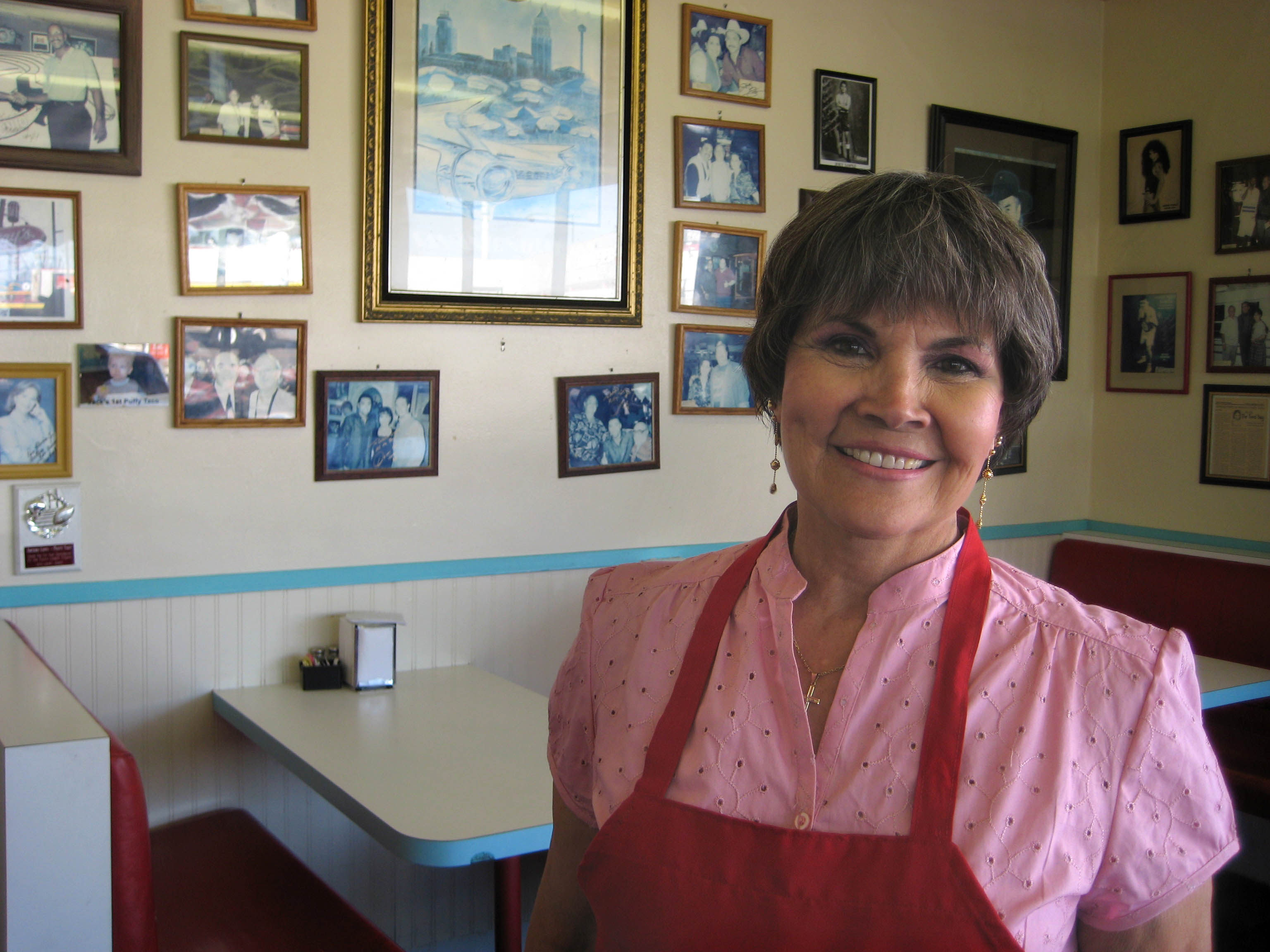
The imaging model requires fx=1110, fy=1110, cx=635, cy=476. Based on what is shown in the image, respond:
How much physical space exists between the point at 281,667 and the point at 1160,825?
228cm

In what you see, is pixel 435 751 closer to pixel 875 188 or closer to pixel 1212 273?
pixel 875 188

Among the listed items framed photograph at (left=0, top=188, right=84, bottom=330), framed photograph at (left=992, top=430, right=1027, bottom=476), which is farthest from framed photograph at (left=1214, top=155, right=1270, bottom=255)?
framed photograph at (left=0, top=188, right=84, bottom=330)

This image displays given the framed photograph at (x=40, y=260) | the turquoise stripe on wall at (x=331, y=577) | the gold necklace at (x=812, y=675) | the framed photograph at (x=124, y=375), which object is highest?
the framed photograph at (x=40, y=260)

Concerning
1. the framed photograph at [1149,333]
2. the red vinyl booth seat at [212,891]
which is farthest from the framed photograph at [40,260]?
the framed photograph at [1149,333]

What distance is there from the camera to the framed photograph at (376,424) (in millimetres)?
2809

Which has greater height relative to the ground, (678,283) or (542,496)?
(678,283)

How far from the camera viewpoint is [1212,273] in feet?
12.6

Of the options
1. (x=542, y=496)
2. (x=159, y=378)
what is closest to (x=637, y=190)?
(x=542, y=496)

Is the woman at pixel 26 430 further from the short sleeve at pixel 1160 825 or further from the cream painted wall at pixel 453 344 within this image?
the short sleeve at pixel 1160 825

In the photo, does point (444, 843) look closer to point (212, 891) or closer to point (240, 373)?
point (212, 891)

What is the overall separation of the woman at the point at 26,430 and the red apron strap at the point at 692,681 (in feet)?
6.12

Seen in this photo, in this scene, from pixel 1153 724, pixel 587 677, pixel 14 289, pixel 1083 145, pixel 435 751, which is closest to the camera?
pixel 1153 724

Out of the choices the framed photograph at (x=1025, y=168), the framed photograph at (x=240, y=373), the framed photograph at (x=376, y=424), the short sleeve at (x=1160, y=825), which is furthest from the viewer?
the framed photograph at (x=1025, y=168)

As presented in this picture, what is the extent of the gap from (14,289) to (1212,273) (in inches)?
144
